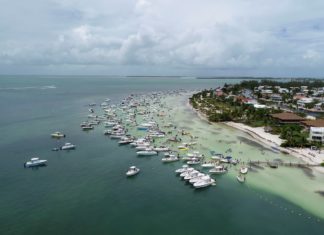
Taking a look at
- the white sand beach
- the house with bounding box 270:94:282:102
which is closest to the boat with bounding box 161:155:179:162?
the white sand beach

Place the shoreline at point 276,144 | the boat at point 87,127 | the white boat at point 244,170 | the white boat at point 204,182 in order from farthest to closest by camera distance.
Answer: the boat at point 87,127
the shoreline at point 276,144
the white boat at point 244,170
the white boat at point 204,182

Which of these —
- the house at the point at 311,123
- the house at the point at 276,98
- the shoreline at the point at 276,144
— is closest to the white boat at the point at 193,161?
the shoreline at the point at 276,144

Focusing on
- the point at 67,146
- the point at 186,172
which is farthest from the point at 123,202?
the point at 67,146

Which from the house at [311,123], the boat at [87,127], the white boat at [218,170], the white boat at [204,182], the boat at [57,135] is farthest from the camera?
the boat at [87,127]

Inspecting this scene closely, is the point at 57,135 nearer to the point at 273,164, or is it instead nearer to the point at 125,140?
the point at 125,140

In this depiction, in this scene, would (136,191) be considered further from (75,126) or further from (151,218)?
(75,126)

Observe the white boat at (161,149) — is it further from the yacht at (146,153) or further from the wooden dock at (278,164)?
the wooden dock at (278,164)

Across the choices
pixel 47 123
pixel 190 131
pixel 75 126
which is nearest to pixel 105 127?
pixel 75 126

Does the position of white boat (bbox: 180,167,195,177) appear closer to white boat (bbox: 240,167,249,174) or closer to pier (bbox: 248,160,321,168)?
white boat (bbox: 240,167,249,174)
